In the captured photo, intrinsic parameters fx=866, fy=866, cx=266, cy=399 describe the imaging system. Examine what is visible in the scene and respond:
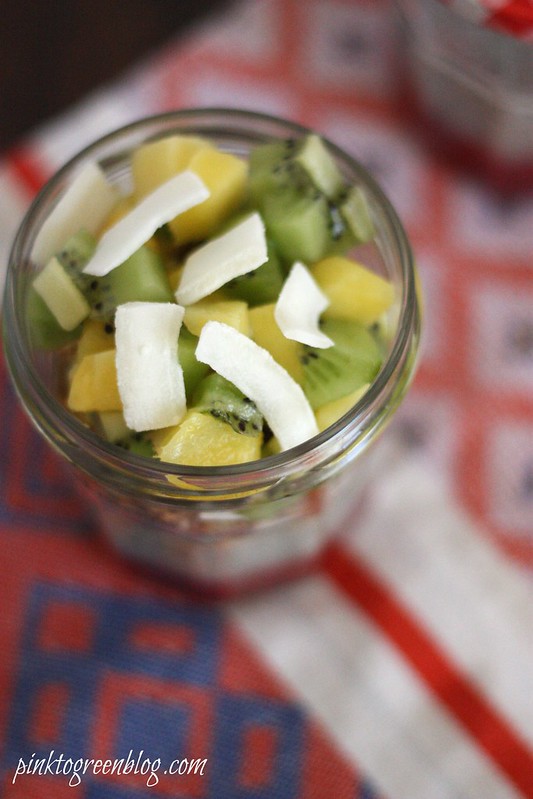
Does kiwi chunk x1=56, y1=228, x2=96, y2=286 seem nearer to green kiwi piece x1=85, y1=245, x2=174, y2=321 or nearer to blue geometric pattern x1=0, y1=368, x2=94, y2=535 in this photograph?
green kiwi piece x1=85, y1=245, x2=174, y2=321

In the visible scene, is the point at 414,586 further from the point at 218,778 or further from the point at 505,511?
the point at 218,778

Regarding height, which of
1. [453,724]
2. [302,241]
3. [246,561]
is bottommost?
[453,724]

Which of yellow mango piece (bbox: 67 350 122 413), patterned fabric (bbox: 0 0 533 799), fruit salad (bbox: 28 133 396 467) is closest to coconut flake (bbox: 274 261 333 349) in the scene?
fruit salad (bbox: 28 133 396 467)

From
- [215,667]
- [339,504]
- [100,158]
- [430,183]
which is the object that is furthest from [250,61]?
[215,667]

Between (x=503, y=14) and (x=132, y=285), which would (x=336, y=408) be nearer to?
(x=132, y=285)

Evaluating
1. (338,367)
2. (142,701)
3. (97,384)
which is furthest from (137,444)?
(142,701)

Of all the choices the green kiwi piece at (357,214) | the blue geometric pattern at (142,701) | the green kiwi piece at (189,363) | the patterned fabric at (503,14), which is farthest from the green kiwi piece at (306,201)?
the blue geometric pattern at (142,701)
